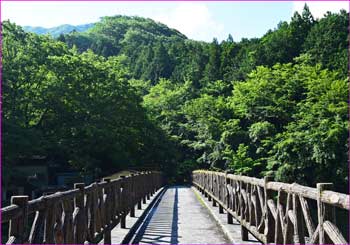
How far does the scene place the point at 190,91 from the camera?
6222 centimetres

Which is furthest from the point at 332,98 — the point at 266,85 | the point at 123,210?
the point at 123,210

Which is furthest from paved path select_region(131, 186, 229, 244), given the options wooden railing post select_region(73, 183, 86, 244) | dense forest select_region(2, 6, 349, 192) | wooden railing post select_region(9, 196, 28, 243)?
dense forest select_region(2, 6, 349, 192)

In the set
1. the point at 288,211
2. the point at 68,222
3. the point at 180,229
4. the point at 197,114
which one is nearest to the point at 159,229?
the point at 180,229

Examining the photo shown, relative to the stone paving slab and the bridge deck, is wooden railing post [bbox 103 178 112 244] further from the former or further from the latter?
the stone paving slab

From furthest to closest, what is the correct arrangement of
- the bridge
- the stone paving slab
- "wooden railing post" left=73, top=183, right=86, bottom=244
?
1. the stone paving slab
2. "wooden railing post" left=73, top=183, right=86, bottom=244
3. the bridge

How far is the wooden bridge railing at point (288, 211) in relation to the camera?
3.68 metres

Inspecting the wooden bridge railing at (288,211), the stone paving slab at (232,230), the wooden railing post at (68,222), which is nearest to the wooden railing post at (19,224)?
the wooden railing post at (68,222)

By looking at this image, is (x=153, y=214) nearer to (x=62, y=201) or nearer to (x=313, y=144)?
(x=62, y=201)

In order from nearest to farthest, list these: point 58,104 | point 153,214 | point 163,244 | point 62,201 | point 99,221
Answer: point 62,201
point 99,221
point 163,244
point 153,214
point 58,104

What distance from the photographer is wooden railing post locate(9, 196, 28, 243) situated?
3705mm

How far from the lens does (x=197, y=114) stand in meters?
48.2

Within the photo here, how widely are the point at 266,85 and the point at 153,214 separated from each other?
25.8 metres

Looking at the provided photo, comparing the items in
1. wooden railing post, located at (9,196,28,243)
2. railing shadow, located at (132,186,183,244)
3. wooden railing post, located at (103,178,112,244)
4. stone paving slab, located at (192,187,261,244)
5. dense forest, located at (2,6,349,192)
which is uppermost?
dense forest, located at (2,6,349,192)

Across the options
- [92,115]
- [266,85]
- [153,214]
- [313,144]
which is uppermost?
[266,85]
